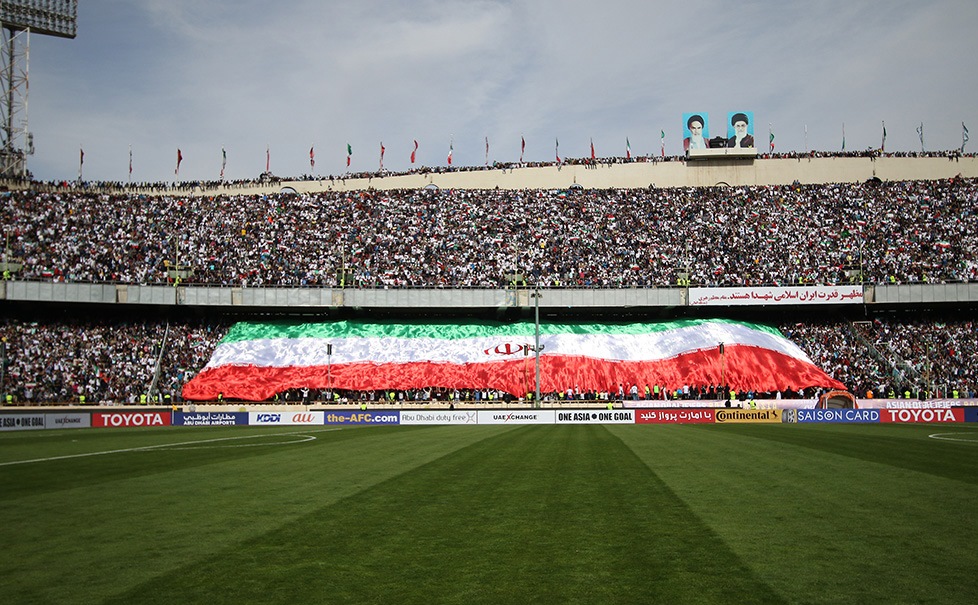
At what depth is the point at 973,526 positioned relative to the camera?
929cm

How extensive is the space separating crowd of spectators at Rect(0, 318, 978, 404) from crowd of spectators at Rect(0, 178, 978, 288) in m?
4.03

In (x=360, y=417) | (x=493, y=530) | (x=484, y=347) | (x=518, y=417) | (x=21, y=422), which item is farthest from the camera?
(x=484, y=347)

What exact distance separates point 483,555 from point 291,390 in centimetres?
4877

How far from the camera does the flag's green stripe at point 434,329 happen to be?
59.6 m

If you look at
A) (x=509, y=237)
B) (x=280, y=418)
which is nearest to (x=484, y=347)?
(x=509, y=237)

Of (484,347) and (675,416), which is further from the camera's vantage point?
(484,347)

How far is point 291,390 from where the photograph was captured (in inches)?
2146

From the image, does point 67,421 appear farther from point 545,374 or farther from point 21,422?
point 545,374

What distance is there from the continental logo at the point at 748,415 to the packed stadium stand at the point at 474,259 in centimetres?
1177

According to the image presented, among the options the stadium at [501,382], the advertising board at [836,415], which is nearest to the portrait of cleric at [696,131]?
the stadium at [501,382]

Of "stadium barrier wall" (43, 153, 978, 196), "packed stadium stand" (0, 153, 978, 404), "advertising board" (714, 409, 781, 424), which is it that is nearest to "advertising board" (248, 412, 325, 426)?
"packed stadium stand" (0, 153, 978, 404)

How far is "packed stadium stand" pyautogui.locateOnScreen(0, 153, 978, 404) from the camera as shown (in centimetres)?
5391

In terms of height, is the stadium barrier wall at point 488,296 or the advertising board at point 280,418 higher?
the stadium barrier wall at point 488,296

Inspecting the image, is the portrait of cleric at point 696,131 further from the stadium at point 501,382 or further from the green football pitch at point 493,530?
the green football pitch at point 493,530
